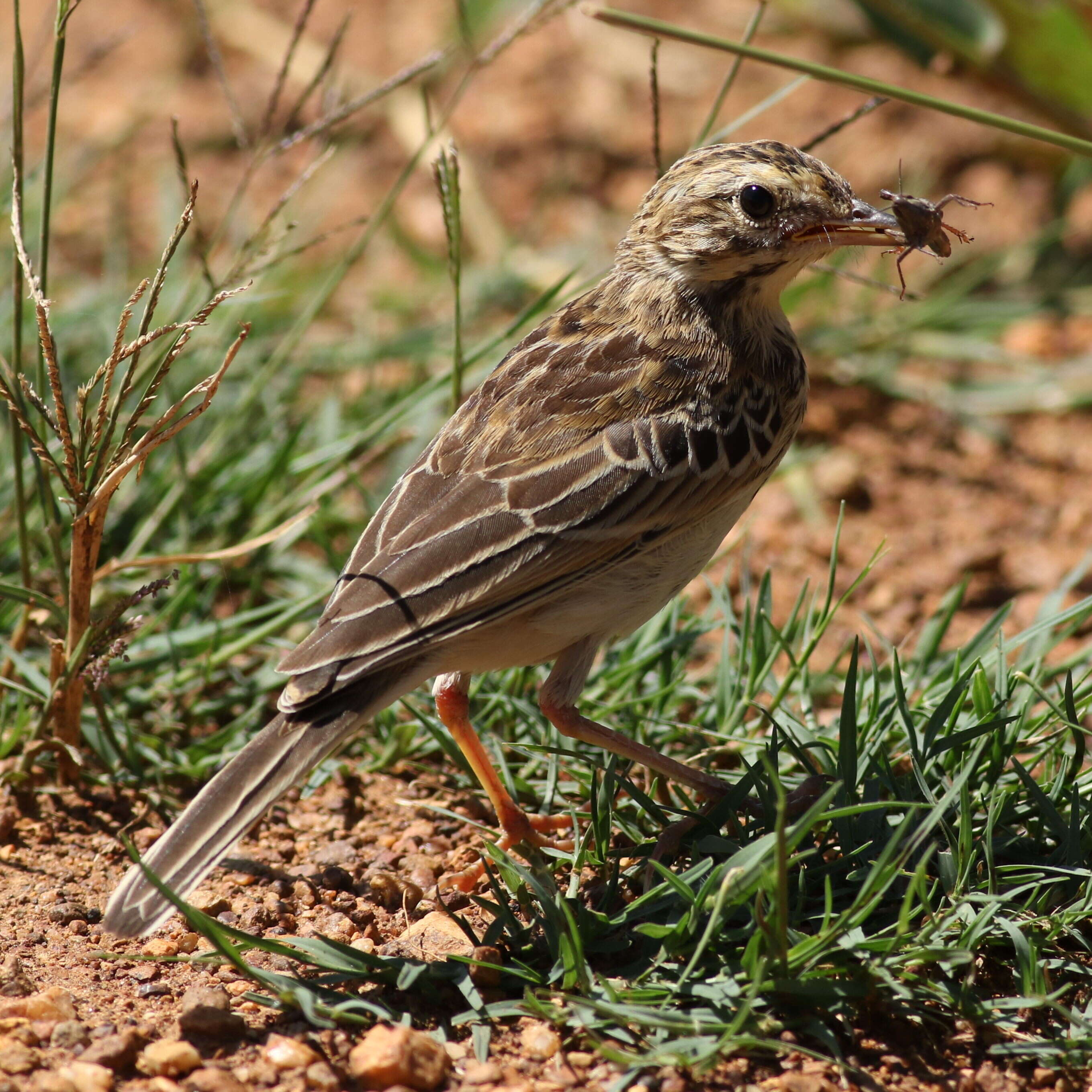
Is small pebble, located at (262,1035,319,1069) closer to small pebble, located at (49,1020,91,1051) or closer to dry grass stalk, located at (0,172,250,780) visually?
small pebble, located at (49,1020,91,1051)

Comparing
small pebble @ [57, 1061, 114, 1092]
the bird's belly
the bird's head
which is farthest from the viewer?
the bird's head

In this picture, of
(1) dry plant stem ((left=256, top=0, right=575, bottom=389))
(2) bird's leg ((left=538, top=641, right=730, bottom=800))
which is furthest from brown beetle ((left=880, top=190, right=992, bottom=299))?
(2) bird's leg ((left=538, top=641, right=730, bottom=800))

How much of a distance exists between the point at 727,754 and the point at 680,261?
1621 mm

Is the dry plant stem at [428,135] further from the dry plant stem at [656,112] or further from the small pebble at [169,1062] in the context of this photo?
the small pebble at [169,1062]

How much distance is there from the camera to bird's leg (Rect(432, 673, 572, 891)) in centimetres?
384

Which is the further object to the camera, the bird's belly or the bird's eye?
the bird's eye

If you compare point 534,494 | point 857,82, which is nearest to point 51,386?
point 534,494

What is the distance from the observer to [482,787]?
420 cm

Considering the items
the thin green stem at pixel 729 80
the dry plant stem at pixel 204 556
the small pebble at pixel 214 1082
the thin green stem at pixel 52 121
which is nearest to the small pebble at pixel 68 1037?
the small pebble at pixel 214 1082

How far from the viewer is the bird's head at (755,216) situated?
397 cm

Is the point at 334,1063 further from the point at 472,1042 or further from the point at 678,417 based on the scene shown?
the point at 678,417

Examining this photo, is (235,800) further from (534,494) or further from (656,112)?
(656,112)

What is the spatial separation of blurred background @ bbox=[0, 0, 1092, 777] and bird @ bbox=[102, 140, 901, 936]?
0.47 metres

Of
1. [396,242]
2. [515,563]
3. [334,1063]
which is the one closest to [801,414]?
[515,563]
